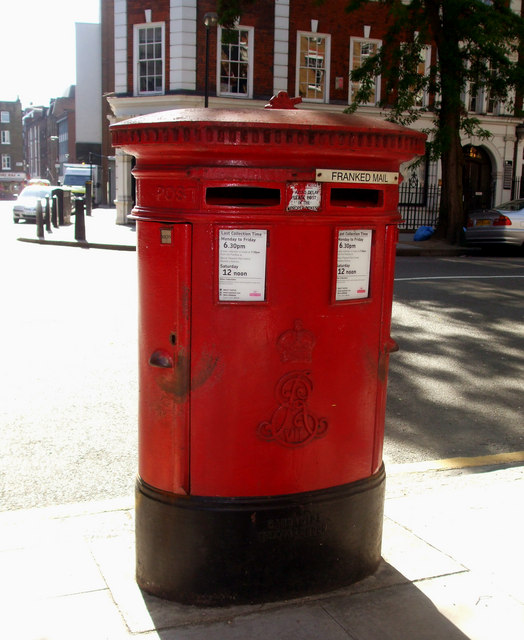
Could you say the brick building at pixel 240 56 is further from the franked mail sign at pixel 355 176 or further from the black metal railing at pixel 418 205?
the franked mail sign at pixel 355 176

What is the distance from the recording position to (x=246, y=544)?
270 centimetres

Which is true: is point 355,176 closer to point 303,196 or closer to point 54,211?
point 303,196

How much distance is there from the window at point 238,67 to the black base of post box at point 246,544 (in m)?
23.6

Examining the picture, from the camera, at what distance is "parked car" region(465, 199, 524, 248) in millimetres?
18031

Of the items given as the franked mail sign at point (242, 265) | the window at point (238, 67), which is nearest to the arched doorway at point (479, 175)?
the window at point (238, 67)

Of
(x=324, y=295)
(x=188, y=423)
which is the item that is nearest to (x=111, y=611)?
(x=188, y=423)

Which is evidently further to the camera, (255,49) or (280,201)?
(255,49)

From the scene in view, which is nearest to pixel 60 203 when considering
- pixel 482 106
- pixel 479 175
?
pixel 479 175

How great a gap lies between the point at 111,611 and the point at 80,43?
5908 cm

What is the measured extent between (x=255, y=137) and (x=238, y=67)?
24.0 m

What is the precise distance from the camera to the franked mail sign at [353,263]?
269 centimetres

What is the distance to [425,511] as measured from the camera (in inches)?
144

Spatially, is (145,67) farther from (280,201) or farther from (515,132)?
(280,201)

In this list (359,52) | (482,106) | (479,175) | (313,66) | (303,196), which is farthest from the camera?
(479,175)
